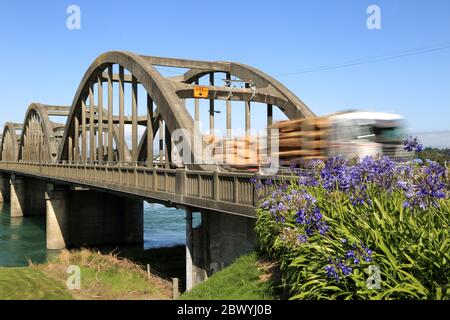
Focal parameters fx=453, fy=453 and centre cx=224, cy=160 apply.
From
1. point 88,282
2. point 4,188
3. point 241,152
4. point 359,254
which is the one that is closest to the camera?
point 359,254

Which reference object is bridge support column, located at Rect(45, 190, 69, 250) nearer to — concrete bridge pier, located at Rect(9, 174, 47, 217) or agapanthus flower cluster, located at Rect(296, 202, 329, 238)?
concrete bridge pier, located at Rect(9, 174, 47, 217)

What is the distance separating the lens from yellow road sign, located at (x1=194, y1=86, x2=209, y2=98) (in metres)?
23.9

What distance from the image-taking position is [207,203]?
14.8 meters

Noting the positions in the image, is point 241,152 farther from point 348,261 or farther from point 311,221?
point 348,261

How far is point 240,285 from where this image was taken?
9766 mm

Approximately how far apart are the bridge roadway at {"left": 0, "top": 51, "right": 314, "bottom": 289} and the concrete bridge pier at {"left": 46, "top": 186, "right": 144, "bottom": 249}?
0.09 m

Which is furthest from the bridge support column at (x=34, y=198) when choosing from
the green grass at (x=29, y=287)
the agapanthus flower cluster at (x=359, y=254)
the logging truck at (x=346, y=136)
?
the agapanthus flower cluster at (x=359, y=254)

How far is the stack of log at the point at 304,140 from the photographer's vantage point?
1645cm

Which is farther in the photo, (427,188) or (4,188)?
(4,188)

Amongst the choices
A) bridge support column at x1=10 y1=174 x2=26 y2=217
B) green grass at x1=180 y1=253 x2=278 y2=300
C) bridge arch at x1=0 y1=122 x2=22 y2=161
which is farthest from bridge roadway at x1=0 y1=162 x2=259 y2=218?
bridge arch at x1=0 y1=122 x2=22 y2=161

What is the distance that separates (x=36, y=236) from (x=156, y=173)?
30.2 m

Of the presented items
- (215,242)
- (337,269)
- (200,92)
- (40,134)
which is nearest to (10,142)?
(40,134)
